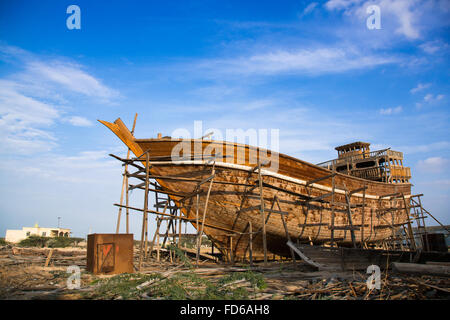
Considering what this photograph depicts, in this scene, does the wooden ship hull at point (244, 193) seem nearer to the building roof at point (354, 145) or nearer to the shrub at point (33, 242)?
the building roof at point (354, 145)

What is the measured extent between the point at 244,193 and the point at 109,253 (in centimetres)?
531

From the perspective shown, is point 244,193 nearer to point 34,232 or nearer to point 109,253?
point 109,253

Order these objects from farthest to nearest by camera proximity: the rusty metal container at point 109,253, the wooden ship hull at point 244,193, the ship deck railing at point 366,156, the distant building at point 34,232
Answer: the distant building at point 34,232, the ship deck railing at point 366,156, the wooden ship hull at point 244,193, the rusty metal container at point 109,253

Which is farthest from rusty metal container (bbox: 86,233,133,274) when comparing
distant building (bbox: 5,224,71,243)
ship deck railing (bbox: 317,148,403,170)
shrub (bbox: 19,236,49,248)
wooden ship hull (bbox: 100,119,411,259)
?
distant building (bbox: 5,224,71,243)

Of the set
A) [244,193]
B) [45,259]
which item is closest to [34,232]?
[45,259]

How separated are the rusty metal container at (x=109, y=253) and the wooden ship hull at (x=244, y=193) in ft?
9.41

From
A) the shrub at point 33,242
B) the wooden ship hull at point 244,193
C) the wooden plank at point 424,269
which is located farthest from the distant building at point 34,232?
the wooden plank at point 424,269

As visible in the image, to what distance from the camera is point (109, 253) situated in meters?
6.80

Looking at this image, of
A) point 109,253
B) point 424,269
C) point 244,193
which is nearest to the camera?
point 424,269

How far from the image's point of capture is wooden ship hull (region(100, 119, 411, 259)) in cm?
1009

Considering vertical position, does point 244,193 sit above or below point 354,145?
below

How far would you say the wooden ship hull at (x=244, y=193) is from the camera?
1009 centimetres
